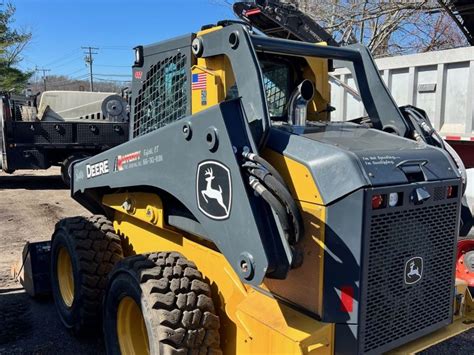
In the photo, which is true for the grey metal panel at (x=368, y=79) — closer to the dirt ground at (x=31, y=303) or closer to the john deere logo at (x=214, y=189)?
the john deere logo at (x=214, y=189)

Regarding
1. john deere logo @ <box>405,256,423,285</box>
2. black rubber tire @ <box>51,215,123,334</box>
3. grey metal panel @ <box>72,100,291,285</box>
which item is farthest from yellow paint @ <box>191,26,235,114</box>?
black rubber tire @ <box>51,215,123,334</box>

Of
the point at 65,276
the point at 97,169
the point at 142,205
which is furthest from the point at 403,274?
the point at 65,276

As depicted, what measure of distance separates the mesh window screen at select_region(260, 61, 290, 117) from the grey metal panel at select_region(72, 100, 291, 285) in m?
0.94

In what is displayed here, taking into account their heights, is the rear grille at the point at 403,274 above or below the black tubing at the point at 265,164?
below

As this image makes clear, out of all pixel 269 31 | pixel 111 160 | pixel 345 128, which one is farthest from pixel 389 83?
pixel 111 160

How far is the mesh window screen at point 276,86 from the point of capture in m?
3.43

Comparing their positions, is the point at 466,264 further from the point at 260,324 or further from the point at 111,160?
the point at 111,160

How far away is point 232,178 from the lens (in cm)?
232

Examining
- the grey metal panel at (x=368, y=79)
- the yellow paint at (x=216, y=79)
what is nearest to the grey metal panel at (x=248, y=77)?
the yellow paint at (x=216, y=79)

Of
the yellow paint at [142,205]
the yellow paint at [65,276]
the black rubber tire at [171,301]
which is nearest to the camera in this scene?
the black rubber tire at [171,301]

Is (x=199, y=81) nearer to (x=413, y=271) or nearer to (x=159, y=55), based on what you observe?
(x=159, y=55)

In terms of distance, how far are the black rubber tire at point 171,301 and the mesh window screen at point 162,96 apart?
2.94ft

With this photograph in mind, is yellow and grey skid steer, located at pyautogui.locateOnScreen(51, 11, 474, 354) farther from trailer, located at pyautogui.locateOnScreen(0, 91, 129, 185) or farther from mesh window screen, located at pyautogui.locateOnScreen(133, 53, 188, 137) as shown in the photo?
trailer, located at pyautogui.locateOnScreen(0, 91, 129, 185)

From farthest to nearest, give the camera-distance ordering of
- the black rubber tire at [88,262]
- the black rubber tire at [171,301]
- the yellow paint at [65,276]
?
the yellow paint at [65,276] → the black rubber tire at [88,262] → the black rubber tire at [171,301]
